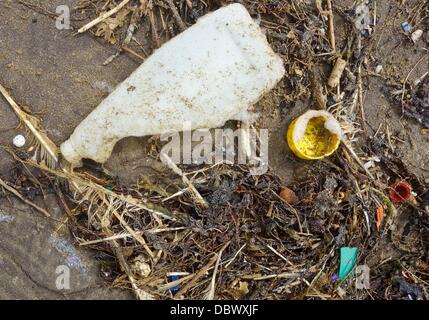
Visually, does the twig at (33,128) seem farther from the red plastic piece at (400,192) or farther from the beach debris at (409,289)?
the beach debris at (409,289)

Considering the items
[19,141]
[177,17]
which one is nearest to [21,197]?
[19,141]

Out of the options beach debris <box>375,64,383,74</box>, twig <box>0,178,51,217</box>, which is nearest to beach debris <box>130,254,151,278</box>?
twig <box>0,178,51,217</box>

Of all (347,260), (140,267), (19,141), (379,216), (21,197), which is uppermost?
(19,141)

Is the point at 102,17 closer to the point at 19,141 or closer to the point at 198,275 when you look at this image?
the point at 19,141

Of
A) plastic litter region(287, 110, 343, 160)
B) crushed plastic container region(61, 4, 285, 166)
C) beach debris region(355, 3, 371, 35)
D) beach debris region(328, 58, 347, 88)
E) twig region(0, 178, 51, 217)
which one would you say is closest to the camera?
crushed plastic container region(61, 4, 285, 166)

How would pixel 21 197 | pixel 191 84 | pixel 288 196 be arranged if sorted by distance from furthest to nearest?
1. pixel 288 196
2. pixel 21 197
3. pixel 191 84

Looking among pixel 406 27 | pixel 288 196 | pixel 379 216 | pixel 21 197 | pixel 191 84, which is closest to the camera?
pixel 191 84

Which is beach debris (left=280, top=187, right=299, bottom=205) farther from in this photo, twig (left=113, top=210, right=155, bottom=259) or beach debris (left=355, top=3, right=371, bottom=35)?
beach debris (left=355, top=3, right=371, bottom=35)

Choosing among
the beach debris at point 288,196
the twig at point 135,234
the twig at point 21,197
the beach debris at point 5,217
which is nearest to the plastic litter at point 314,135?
the beach debris at point 288,196
